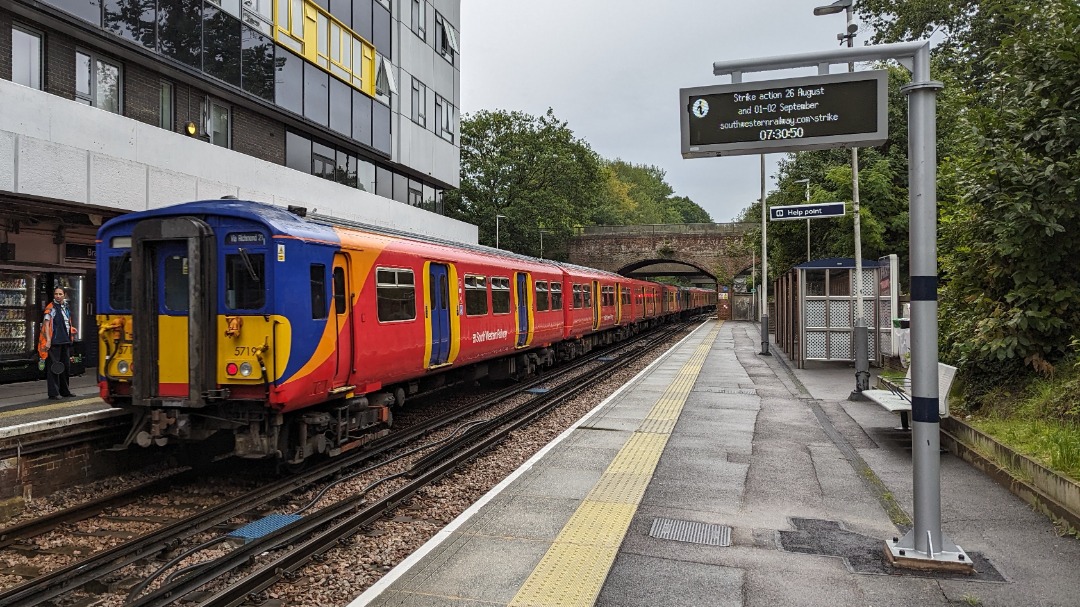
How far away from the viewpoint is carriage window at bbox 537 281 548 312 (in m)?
16.1

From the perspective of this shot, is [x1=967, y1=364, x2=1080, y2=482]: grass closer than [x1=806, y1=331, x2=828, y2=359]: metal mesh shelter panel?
Yes

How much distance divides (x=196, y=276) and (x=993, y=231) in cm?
953

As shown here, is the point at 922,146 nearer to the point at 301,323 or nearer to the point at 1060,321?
the point at 1060,321

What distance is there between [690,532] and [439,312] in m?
5.83

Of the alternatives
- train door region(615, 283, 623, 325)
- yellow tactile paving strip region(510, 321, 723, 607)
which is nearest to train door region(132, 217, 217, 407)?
yellow tactile paving strip region(510, 321, 723, 607)

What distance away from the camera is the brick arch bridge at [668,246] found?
4956cm

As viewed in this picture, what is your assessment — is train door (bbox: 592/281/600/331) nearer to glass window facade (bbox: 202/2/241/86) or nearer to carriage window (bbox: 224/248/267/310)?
glass window facade (bbox: 202/2/241/86)

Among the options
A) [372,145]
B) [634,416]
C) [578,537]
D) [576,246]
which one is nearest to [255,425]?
[578,537]

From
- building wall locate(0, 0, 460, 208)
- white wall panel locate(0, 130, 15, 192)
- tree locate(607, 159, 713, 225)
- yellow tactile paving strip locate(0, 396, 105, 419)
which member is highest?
tree locate(607, 159, 713, 225)

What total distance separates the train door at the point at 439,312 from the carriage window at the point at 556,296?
659 centimetres

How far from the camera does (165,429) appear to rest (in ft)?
23.4

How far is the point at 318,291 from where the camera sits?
749 cm

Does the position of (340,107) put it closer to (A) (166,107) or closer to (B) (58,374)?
(A) (166,107)

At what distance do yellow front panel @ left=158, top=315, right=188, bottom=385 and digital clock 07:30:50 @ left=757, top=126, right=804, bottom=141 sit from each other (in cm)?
589
